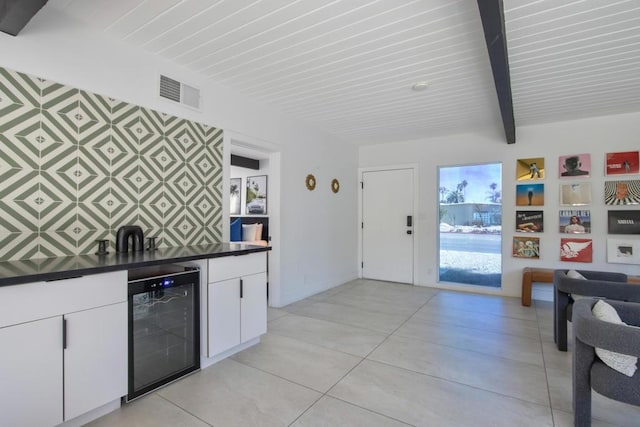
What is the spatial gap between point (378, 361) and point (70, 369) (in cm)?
207

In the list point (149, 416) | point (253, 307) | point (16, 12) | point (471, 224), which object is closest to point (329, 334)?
point (253, 307)

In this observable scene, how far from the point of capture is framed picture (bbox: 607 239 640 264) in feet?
13.0

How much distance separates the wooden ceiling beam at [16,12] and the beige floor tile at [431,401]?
2.88 metres

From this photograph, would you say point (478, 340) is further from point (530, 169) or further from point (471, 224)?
point (530, 169)

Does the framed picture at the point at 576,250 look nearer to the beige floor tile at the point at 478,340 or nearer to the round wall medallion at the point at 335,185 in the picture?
the beige floor tile at the point at 478,340

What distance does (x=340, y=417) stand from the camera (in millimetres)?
1864

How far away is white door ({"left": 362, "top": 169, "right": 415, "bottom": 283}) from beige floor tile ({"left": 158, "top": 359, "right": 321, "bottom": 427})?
3.68m

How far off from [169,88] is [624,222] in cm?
552

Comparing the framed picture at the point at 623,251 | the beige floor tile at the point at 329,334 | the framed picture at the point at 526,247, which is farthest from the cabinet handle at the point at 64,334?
the framed picture at the point at 623,251

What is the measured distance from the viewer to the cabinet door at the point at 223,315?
2.44 m

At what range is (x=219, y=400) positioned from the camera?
6.66 feet

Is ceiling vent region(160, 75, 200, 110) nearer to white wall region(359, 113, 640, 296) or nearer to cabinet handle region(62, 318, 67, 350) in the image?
cabinet handle region(62, 318, 67, 350)

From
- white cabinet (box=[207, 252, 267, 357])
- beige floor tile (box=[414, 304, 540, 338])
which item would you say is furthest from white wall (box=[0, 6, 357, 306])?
beige floor tile (box=[414, 304, 540, 338])

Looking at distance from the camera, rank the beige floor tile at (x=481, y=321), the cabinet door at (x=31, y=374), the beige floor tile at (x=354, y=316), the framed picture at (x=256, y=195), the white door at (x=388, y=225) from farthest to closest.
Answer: the framed picture at (x=256, y=195) → the white door at (x=388, y=225) → the beige floor tile at (x=354, y=316) → the beige floor tile at (x=481, y=321) → the cabinet door at (x=31, y=374)
